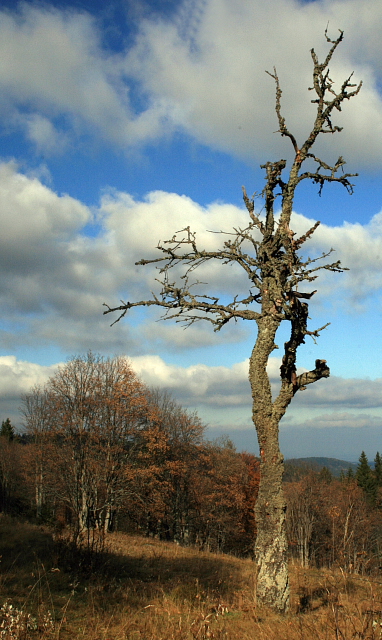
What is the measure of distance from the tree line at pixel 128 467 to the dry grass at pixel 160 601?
198 cm

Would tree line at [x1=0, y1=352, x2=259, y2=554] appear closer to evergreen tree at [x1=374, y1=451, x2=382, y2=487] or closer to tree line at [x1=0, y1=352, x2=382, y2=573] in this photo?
tree line at [x1=0, y1=352, x2=382, y2=573]

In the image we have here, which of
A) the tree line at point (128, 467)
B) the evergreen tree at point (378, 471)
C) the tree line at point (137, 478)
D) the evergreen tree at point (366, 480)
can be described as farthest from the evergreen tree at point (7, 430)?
the evergreen tree at point (378, 471)

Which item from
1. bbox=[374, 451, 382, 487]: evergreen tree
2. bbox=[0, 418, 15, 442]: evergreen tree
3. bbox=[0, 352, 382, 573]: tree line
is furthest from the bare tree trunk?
bbox=[374, 451, 382, 487]: evergreen tree

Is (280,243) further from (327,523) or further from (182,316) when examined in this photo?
(327,523)

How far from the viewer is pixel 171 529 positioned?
35938mm

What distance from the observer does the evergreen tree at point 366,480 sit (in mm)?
67438

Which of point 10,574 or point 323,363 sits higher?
point 323,363

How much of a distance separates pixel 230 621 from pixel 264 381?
3.48 meters

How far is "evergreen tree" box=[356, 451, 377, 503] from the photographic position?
6744 centimetres

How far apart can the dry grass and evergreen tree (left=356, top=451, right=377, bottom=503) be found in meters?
63.8

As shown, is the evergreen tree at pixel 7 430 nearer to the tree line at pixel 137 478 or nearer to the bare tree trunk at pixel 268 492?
the tree line at pixel 137 478

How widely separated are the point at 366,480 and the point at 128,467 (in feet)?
187

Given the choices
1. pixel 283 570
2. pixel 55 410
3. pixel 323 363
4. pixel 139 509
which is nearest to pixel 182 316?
pixel 323 363

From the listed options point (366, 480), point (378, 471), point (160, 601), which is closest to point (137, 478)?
A: point (160, 601)
